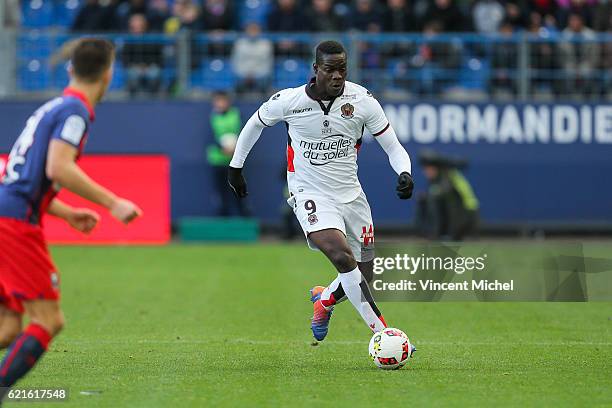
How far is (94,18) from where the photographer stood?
22.1m

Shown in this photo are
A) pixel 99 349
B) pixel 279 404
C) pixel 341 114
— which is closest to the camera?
pixel 279 404

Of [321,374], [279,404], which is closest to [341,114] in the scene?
[321,374]

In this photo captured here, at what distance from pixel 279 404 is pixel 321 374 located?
1288 millimetres

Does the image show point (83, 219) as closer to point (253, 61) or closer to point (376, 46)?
point (253, 61)

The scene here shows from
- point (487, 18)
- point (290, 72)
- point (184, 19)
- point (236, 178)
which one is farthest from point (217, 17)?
point (236, 178)

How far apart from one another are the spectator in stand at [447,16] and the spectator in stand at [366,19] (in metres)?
0.91

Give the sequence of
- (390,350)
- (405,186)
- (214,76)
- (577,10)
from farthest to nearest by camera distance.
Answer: (577,10), (214,76), (405,186), (390,350)

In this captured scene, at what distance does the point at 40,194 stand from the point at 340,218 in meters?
3.22

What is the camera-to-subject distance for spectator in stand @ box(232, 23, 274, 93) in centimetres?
2153

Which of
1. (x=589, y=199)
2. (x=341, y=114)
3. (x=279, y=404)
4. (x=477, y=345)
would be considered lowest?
(x=589, y=199)

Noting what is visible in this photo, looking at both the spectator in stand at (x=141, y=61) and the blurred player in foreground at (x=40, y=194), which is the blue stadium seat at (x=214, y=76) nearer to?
the spectator in stand at (x=141, y=61)

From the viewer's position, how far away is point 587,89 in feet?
73.6

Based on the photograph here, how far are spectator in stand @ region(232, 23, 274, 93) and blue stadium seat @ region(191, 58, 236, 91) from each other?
263 millimetres

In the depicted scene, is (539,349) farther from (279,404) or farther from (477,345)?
(279,404)
